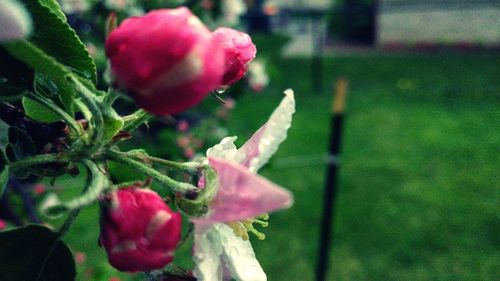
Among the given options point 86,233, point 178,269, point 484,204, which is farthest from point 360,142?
point 178,269

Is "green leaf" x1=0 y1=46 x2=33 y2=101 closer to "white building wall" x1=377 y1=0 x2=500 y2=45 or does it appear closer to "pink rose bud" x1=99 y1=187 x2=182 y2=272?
"pink rose bud" x1=99 y1=187 x2=182 y2=272

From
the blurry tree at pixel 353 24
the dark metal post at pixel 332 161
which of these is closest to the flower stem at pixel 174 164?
the dark metal post at pixel 332 161

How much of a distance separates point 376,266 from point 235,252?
114 inches

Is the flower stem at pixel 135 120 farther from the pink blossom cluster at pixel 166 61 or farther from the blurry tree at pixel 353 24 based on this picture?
the blurry tree at pixel 353 24

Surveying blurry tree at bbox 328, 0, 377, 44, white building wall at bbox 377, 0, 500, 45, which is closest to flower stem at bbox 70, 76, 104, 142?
white building wall at bbox 377, 0, 500, 45

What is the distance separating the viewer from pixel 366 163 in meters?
4.92

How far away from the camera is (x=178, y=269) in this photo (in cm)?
61

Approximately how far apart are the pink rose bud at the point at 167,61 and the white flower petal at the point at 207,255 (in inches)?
5.0

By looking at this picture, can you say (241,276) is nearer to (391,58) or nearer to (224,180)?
(224,180)

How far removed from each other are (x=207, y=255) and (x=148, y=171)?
0.09m

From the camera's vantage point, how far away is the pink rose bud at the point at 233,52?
23.7 inches

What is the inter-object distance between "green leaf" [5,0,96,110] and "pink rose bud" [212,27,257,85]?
0.12 metres

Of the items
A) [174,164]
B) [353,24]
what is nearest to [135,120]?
[174,164]

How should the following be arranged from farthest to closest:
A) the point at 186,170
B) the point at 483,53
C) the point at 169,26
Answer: the point at 483,53
the point at 186,170
the point at 169,26
